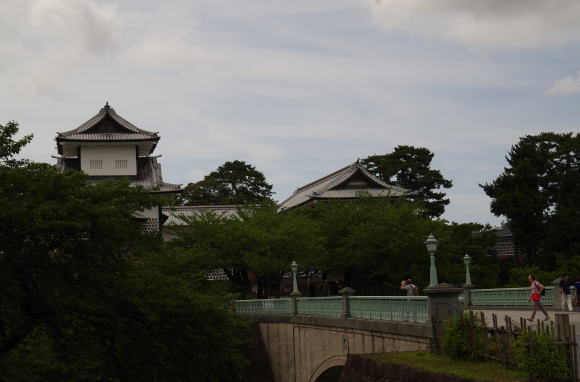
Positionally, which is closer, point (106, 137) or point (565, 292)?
point (565, 292)

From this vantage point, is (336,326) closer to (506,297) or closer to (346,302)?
(346,302)

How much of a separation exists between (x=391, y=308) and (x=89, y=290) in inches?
282

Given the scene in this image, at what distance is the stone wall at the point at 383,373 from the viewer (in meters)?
13.7

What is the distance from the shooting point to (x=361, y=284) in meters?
43.7

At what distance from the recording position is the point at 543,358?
39.5 feet

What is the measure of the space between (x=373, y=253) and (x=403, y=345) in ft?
73.6

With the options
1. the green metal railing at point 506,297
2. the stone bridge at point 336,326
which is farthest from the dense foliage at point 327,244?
the green metal railing at point 506,297

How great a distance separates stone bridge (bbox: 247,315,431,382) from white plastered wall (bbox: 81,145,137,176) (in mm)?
23462

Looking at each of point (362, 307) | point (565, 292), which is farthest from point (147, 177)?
point (565, 292)

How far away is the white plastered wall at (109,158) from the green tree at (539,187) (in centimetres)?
2470

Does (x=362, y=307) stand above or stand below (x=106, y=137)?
below

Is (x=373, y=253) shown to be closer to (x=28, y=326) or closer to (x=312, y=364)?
(x=312, y=364)

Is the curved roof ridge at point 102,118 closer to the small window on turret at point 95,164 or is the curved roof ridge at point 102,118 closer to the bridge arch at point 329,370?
the small window on turret at point 95,164

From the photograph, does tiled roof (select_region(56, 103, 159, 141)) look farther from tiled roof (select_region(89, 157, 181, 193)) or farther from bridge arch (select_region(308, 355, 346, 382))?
bridge arch (select_region(308, 355, 346, 382))
